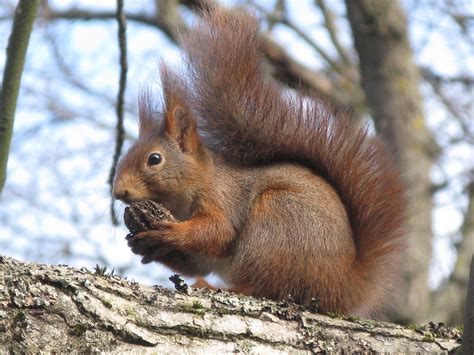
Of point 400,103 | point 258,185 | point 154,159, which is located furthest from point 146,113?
point 400,103

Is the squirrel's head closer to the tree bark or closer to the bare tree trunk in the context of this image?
the tree bark

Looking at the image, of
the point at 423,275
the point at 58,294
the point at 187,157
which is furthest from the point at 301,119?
the point at 423,275

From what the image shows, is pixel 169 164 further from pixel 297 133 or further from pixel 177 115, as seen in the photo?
pixel 297 133

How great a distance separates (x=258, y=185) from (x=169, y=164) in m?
0.41

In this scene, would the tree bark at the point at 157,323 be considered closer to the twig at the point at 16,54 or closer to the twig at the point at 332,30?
the twig at the point at 16,54

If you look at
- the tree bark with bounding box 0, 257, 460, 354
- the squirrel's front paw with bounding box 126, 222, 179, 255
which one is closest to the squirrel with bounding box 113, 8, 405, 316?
the squirrel's front paw with bounding box 126, 222, 179, 255

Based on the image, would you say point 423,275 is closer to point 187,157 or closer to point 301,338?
point 187,157

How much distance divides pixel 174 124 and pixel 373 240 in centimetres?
100

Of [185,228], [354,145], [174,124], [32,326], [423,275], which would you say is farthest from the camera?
[423,275]

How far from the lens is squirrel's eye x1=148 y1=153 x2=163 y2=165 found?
3.24 metres

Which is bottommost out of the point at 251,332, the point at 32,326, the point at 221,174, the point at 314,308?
the point at 32,326

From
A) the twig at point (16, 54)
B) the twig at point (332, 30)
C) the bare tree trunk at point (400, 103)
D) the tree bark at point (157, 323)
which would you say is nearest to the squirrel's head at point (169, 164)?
the twig at point (16, 54)

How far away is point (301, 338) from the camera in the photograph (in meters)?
Answer: 2.46

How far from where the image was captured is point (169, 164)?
3262mm
